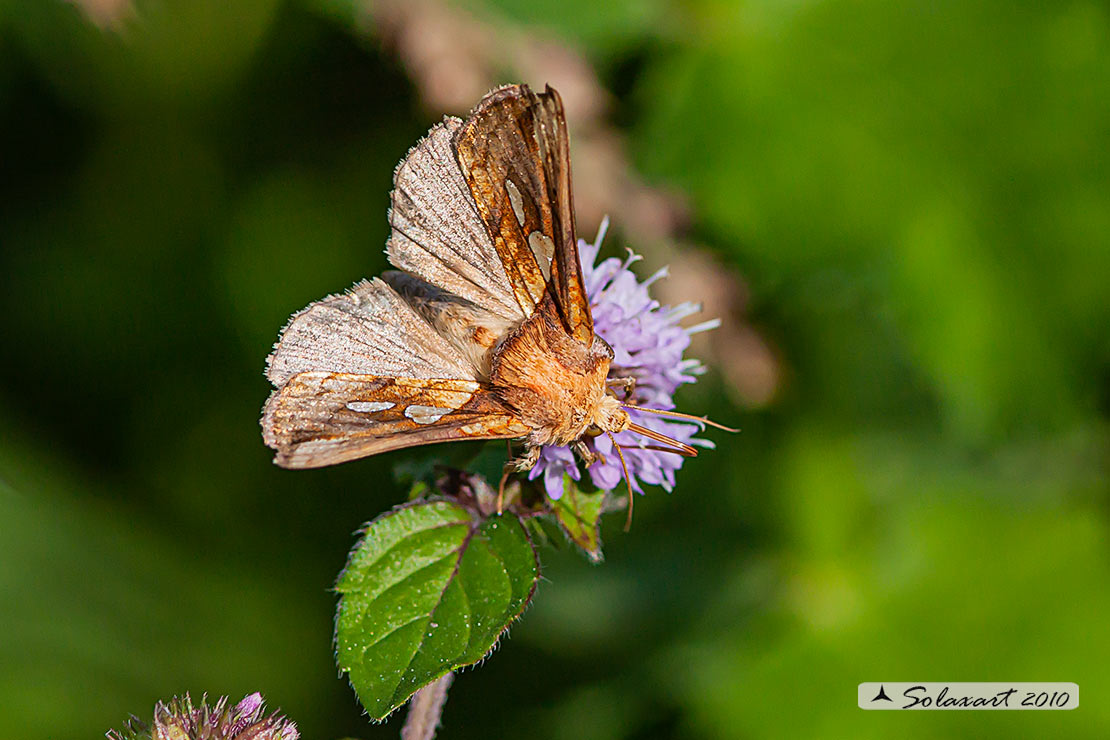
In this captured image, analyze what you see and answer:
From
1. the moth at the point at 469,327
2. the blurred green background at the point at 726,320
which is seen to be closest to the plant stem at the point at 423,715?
the moth at the point at 469,327

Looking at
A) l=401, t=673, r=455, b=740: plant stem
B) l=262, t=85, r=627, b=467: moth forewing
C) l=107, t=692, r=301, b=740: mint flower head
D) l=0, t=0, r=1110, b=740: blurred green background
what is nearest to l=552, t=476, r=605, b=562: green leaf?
l=262, t=85, r=627, b=467: moth forewing

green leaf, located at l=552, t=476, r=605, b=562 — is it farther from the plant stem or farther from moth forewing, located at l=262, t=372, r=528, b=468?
the plant stem

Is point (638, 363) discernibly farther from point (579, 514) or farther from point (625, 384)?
point (579, 514)

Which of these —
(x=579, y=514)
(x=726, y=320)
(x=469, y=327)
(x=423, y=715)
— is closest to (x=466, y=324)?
(x=469, y=327)

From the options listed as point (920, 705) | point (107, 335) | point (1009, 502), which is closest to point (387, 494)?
point (107, 335)

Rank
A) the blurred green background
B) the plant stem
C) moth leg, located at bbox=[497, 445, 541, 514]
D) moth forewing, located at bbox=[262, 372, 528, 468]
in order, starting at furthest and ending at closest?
the blurred green background < the plant stem < moth leg, located at bbox=[497, 445, 541, 514] < moth forewing, located at bbox=[262, 372, 528, 468]

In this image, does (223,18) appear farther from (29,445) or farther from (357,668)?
(357,668)

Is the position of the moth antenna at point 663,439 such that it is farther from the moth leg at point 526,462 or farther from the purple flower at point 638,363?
the moth leg at point 526,462
